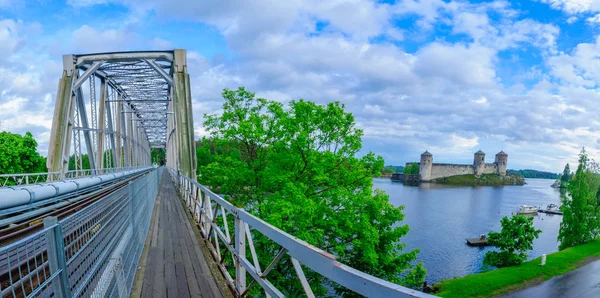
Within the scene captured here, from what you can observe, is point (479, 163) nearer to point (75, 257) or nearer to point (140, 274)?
point (140, 274)

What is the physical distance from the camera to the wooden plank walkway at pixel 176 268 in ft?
13.8

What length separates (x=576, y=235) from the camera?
31.9 m

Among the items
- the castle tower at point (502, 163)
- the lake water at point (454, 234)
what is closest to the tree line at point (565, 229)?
the lake water at point (454, 234)

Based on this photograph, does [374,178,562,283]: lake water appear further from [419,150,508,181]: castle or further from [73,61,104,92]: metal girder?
[419,150,508,181]: castle

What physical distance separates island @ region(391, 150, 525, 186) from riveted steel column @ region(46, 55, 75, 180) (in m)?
121

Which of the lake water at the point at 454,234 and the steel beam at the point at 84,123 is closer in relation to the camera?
the steel beam at the point at 84,123

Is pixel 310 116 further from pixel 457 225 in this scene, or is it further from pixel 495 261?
pixel 457 225

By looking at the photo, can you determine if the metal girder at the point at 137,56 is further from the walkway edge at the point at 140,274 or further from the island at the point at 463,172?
the island at the point at 463,172

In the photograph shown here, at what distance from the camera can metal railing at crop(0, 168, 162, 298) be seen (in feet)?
5.25

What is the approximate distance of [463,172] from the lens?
431 ft

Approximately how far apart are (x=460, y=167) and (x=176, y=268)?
14145 cm

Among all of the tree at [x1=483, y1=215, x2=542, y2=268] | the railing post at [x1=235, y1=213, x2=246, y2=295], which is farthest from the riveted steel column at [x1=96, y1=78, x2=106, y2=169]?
the tree at [x1=483, y1=215, x2=542, y2=268]

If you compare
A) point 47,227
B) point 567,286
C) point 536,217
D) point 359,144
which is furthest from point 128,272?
point 536,217

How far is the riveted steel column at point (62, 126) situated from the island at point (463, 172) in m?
121
